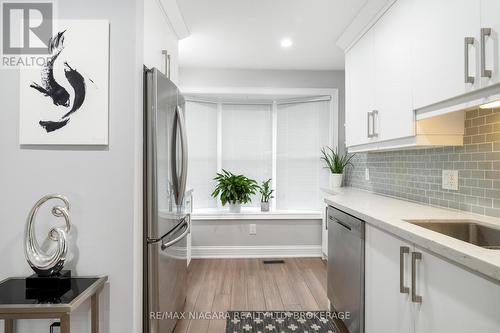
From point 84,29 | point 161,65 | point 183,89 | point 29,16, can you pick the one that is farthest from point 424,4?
point 183,89

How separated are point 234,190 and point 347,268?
2116 mm

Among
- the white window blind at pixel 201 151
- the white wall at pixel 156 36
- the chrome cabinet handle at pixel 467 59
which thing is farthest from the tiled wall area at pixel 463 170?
the white window blind at pixel 201 151

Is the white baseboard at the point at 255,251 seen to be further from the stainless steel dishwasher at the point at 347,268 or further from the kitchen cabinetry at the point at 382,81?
the kitchen cabinetry at the point at 382,81

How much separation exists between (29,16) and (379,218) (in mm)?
2209

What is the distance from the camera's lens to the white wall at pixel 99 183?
1.64m

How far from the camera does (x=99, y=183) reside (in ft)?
5.45

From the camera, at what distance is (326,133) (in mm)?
4152

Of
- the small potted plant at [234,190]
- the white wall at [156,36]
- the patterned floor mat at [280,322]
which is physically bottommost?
the patterned floor mat at [280,322]

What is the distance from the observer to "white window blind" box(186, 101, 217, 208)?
4.14 metres

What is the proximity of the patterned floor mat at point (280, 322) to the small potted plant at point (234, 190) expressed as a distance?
1.66 m

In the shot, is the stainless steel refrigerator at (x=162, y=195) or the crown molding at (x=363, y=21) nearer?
the stainless steel refrigerator at (x=162, y=195)

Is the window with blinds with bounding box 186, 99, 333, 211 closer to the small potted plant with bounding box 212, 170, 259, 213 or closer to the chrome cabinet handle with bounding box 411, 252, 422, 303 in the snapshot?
the small potted plant with bounding box 212, 170, 259, 213

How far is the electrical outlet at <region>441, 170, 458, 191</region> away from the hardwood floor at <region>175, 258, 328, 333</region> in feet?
4.70

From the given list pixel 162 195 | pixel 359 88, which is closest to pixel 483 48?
pixel 359 88
